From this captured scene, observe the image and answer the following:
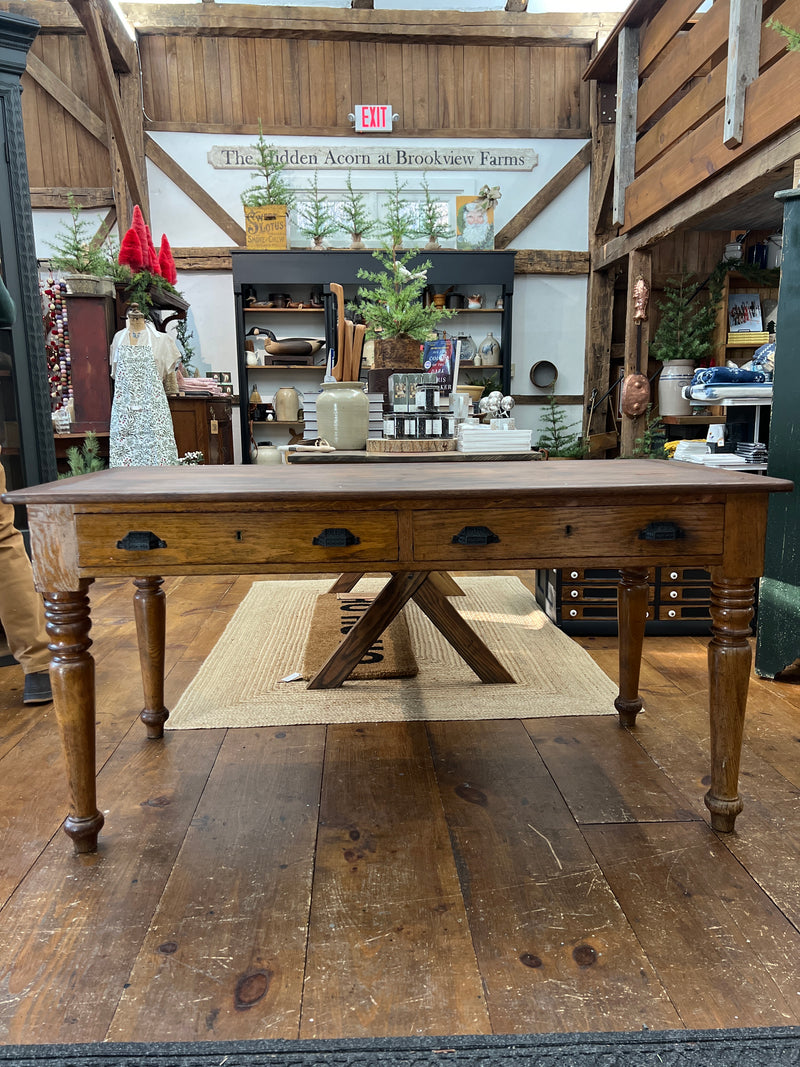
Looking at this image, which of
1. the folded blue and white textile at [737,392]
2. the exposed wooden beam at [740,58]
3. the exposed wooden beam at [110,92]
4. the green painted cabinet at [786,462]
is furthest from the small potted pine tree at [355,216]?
the green painted cabinet at [786,462]

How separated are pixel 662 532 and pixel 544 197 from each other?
699cm

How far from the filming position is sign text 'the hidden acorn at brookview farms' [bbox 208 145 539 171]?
7328 millimetres

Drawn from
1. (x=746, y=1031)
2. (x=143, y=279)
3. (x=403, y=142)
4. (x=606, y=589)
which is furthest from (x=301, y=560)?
(x=403, y=142)

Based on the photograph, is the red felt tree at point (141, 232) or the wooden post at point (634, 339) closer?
the red felt tree at point (141, 232)

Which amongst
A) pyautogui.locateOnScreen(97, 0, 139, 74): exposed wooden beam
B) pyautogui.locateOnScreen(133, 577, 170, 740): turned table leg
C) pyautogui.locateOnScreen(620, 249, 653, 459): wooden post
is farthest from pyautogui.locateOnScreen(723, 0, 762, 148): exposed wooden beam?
pyautogui.locateOnScreen(97, 0, 139, 74): exposed wooden beam

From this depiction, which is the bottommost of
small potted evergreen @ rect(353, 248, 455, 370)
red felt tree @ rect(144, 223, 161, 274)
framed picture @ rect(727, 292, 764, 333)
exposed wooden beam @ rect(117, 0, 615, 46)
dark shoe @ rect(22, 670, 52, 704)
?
dark shoe @ rect(22, 670, 52, 704)

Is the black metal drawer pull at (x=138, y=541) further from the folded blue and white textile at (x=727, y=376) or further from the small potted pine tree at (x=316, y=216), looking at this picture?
the small potted pine tree at (x=316, y=216)

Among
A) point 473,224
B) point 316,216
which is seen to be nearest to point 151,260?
point 316,216

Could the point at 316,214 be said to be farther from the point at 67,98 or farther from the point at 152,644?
the point at 152,644

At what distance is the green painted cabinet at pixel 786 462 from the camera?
224 cm

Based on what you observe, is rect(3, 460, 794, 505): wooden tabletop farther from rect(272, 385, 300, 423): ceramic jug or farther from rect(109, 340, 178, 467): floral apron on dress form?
rect(272, 385, 300, 423): ceramic jug

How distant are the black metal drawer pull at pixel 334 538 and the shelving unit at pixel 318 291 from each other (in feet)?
19.3

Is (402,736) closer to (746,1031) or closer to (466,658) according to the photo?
(466,658)

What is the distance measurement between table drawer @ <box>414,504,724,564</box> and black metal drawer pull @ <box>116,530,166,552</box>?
0.51 m
